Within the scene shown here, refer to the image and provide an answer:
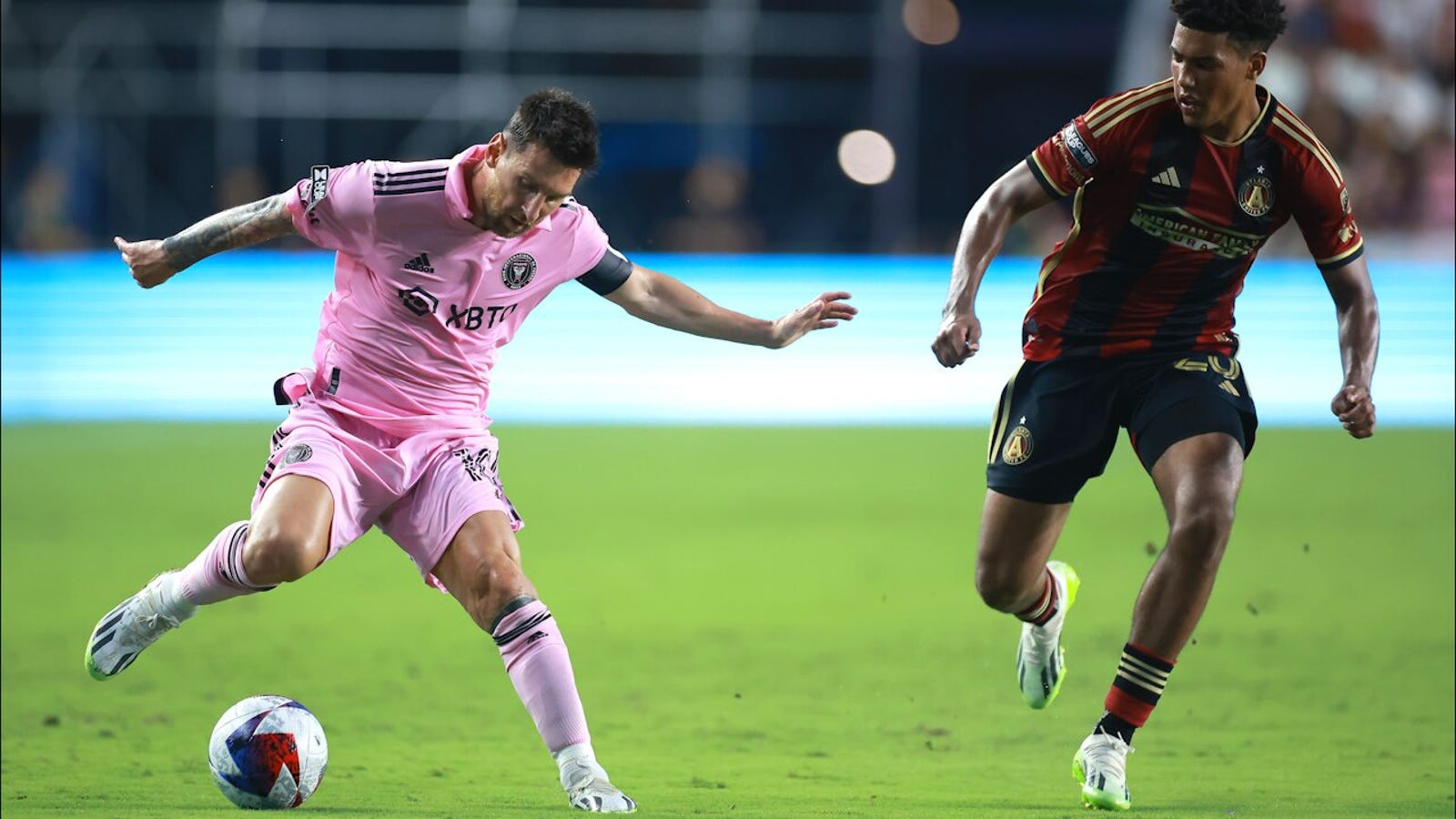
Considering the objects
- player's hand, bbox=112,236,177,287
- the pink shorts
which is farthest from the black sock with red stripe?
player's hand, bbox=112,236,177,287

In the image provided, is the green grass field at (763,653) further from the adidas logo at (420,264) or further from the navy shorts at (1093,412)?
the adidas logo at (420,264)

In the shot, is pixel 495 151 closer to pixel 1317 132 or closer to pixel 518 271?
pixel 518 271

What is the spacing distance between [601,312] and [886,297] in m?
2.55

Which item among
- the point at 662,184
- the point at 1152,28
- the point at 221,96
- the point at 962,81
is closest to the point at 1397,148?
the point at 1152,28

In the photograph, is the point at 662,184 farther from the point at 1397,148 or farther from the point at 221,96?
the point at 1397,148

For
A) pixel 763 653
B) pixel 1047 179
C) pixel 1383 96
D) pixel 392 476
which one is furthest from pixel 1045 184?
pixel 1383 96

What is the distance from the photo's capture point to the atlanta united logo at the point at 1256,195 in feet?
18.0

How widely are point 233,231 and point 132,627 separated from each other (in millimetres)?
1316

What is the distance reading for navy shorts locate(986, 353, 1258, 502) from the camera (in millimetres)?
5602

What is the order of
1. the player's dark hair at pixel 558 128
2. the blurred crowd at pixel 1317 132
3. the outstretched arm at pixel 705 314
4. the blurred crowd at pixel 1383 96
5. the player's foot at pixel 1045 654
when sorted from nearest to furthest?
the player's dark hair at pixel 558 128 → the outstretched arm at pixel 705 314 → the player's foot at pixel 1045 654 → the blurred crowd at pixel 1383 96 → the blurred crowd at pixel 1317 132

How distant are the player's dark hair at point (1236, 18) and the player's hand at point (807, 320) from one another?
1.35 metres

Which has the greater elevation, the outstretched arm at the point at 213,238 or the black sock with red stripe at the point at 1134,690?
the outstretched arm at the point at 213,238

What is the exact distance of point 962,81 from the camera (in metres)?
19.0

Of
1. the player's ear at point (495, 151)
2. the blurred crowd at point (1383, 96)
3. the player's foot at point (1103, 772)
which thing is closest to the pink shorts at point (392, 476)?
the player's ear at point (495, 151)
